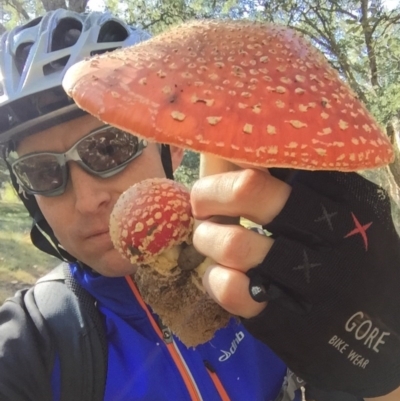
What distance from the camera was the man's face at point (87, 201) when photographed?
199cm

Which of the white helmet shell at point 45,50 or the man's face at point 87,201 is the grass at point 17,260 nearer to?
the white helmet shell at point 45,50

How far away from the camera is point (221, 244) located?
1.11 m

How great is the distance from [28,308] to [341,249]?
1.27 m

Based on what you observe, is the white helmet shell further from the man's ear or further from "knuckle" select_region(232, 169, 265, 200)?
"knuckle" select_region(232, 169, 265, 200)

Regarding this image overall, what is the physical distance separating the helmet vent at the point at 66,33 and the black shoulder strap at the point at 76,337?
1.40 meters

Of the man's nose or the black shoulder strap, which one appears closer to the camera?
the black shoulder strap

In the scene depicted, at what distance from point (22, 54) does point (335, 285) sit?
2.33m

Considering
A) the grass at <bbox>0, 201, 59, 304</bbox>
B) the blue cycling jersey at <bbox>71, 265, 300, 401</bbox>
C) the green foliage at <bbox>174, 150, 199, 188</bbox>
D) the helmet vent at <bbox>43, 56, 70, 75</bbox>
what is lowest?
the grass at <bbox>0, 201, 59, 304</bbox>

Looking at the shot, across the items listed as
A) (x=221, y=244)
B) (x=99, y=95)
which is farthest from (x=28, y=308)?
(x=99, y=95)

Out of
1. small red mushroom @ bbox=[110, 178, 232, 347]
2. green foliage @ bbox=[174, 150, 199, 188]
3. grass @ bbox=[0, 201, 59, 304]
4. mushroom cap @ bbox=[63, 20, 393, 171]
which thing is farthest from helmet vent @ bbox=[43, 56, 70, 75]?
green foliage @ bbox=[174, 150, 199, 188]

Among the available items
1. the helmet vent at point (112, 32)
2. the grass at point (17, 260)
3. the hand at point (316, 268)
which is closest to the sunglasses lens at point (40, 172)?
the helmet vent at point (112, 32)

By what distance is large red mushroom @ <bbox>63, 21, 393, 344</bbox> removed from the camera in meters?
0.89

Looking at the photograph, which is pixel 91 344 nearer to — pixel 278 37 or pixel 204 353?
pixel 204 353

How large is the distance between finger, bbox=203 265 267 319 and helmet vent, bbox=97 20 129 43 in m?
1.93
